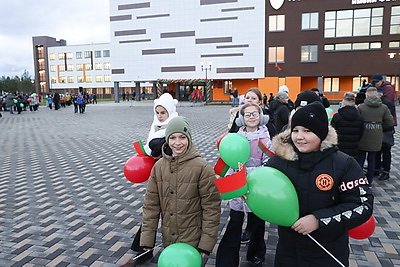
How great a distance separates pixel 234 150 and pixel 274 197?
0.96 meters

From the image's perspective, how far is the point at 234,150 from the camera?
9.59 feet

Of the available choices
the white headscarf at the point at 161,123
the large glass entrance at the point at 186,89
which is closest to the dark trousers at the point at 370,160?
the white headscarf at the point at 161,123

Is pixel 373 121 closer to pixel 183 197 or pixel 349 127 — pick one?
pixel 349 127

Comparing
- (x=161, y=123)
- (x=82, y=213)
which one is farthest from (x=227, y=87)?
(x=161, y=123)

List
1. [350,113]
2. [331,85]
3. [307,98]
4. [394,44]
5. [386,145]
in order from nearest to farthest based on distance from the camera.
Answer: [307,98] < [350,113] < [386,145] < [394,44] < [331,85]

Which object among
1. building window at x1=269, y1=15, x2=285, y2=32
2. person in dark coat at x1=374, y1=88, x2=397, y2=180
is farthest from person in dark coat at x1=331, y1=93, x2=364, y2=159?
building window at x1=269, y1=15, x2=285, y2=32

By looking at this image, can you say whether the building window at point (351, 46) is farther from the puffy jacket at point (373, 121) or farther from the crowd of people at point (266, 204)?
the crowd of people at point (266, 204)

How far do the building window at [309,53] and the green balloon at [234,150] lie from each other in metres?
37.5

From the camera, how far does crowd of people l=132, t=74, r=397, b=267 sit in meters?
1.94

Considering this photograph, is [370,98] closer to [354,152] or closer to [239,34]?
[354,152]

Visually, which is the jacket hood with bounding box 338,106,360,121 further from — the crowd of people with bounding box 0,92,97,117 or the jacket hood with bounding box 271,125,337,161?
the crowd of people with bounding box 0,92,97,117

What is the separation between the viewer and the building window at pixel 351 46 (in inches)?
1371

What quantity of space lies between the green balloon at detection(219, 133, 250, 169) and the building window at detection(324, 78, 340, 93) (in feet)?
128

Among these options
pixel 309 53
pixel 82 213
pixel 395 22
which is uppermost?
pixel 395 22
